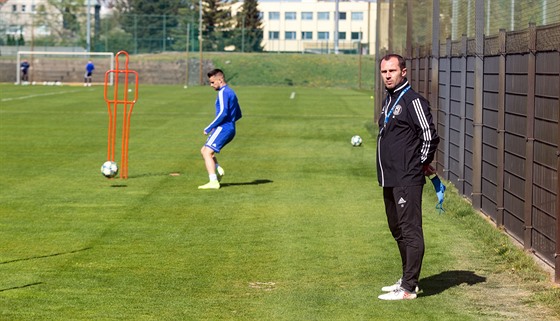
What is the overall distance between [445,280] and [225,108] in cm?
857

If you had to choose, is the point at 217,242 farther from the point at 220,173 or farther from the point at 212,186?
the point at 220,173

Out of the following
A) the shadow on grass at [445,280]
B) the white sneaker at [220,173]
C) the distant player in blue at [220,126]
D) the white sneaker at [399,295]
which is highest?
the distant player in blue at [220,126]

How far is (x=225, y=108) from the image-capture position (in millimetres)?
19312

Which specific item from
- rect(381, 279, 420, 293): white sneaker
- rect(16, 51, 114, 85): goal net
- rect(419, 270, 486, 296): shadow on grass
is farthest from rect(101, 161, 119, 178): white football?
rect(16, 51, 114, 85): goal net

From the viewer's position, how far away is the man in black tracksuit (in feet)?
33.1

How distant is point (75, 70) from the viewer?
87625 mm

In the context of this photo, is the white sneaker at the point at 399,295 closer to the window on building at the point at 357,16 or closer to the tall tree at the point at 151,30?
the tall tree at the point at 151,30

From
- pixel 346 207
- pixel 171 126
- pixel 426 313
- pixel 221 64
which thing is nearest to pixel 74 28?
pixel 221 64

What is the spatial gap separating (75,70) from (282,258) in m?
76.9

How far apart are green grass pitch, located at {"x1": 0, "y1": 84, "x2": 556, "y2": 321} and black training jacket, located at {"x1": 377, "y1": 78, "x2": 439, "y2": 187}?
3.50 feet

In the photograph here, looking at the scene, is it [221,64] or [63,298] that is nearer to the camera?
[63,298]

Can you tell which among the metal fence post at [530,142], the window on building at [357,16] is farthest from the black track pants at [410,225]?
the window on building at [357,16]

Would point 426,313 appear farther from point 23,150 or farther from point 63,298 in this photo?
point 23,150

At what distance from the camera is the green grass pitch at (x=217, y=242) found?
33.0 ft
